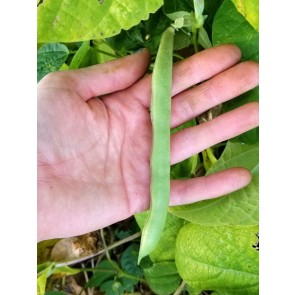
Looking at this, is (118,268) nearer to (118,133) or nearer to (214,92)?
(118,133)

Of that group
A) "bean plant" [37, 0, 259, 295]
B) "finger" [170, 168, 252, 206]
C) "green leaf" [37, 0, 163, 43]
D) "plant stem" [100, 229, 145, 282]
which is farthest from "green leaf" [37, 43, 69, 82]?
"plant stem" [100, 229, 145, 282]

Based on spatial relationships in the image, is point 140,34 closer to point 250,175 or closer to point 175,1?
point 175,1

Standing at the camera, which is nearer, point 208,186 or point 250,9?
point 250,9

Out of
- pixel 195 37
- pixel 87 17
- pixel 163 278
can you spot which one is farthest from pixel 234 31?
pixel 163 278

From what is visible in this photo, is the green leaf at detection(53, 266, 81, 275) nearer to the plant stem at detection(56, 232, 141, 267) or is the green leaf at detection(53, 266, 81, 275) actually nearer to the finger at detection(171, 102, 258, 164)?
the plant stem at detection(56, 232, 141, 267)

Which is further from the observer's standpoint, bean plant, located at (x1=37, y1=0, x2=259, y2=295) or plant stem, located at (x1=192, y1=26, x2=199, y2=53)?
plant stem, located at (x1=192, y1=26, x2=199, y2=53)

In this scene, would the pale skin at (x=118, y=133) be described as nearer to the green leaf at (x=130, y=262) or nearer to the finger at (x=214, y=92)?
the finger at (x=214, y=92)
